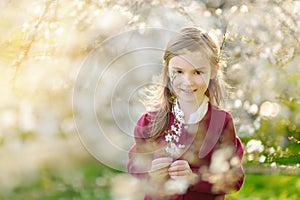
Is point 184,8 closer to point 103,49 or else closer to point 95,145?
point 103,49

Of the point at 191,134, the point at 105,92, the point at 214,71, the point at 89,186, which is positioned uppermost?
the point at 214,71

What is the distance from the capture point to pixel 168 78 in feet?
5.60

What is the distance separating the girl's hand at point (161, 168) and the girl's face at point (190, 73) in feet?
0.59

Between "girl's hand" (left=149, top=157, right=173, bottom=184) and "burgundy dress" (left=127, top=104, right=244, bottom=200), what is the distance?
0.16 feet

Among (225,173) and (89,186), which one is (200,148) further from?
(89,186)

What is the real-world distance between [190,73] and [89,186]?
203cm

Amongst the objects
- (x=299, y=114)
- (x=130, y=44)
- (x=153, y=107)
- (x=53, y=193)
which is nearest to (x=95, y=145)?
(x=153, y=107)

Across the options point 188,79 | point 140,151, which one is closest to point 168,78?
point 188,79

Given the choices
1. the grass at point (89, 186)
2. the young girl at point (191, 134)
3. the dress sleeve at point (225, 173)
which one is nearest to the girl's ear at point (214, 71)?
the young girl at point (191, 134)

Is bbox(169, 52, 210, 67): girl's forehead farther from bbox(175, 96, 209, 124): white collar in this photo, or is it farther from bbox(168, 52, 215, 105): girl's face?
bbox(175, 96, 209, 124): white collar

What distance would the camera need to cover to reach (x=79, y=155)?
151 inches

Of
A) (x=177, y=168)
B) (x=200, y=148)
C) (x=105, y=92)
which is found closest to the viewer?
(x=177, y=168)

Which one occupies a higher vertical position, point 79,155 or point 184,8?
point 184,8

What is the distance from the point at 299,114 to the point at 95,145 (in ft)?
8.04
